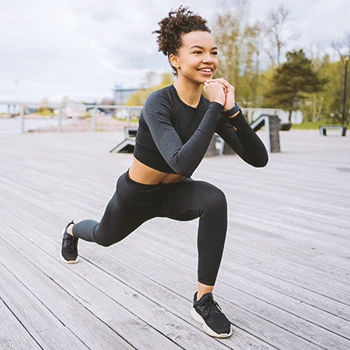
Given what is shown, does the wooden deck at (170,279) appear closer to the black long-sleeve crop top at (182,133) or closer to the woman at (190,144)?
the woman at (190,144)

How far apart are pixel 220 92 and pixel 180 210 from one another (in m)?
0.45

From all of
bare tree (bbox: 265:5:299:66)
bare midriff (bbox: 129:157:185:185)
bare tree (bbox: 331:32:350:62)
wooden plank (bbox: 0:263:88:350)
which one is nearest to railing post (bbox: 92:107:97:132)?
wooden plank (bbox: 0:263:88:350)

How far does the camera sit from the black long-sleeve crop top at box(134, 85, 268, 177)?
1.45 meters

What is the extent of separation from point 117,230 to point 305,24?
29.7 meters

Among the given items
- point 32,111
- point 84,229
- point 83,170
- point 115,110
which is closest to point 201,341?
point 84,229

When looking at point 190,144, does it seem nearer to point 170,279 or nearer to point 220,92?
point 220,92

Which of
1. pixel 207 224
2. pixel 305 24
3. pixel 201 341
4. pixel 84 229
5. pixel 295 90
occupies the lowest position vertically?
pixel 201 341

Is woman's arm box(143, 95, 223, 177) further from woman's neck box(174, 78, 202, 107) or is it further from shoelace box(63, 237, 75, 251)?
shoelace box(63, 237, 75, 251)

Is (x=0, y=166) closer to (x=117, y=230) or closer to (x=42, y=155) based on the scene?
(x=42, y=155)

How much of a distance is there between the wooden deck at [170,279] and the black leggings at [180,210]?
0.24 metres

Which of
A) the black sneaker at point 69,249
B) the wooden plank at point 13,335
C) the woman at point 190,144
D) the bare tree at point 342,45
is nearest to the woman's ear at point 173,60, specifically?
the woman at point 190,144

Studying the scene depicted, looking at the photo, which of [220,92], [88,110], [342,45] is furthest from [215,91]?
[342,45]

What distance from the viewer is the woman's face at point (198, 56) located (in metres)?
1.56

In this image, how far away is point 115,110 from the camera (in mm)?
16078
